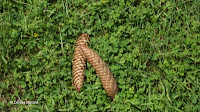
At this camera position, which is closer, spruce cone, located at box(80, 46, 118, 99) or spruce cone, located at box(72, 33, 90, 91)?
spruce cone, located at box(80, 46, 118, 99)

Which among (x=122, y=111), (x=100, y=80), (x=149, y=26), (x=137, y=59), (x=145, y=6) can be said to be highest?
(x=145, y=6)

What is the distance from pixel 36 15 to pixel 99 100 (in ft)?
5.63

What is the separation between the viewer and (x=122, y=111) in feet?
10.8

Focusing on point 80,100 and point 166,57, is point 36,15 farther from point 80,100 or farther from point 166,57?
point 166,57

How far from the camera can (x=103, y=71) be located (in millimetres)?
3420

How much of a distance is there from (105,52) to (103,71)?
348 millimetres

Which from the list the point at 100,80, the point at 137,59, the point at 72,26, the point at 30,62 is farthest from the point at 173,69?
the point at 30,62

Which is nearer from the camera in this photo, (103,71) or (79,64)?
(103,71)

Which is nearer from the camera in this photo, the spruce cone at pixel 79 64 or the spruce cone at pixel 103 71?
the spruce cone at pixel 103 71

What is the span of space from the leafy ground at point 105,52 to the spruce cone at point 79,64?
82mm

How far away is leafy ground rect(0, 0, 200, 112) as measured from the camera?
3.42m

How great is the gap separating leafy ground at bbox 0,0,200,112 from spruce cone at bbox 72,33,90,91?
0.27ft

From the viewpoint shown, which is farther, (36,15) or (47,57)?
(36,15)

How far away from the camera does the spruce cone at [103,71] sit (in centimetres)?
337
